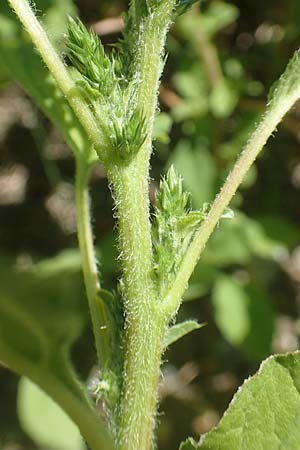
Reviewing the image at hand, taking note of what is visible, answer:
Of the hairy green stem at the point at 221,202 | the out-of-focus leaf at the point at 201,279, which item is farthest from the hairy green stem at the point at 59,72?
the out-of-focus leaf at the point at 201,279

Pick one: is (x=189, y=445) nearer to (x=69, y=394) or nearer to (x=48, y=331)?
(x=69, y=394)

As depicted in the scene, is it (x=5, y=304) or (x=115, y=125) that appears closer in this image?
(x=115, y=125)

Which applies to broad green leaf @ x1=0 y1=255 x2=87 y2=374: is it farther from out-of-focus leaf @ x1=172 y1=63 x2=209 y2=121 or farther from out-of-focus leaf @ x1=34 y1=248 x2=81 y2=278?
out-of-focus leaf @ x1=172 y1=63 x2=209 y2=121

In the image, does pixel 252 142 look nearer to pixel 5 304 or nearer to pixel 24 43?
pixel 24 43

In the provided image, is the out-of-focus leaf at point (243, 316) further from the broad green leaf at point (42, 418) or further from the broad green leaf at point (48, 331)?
the broad green leaf at point (42, 418)

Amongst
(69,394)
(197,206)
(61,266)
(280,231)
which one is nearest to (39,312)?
(61,266)

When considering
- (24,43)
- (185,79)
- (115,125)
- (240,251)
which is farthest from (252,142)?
(185,79)

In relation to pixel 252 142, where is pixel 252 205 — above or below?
below
